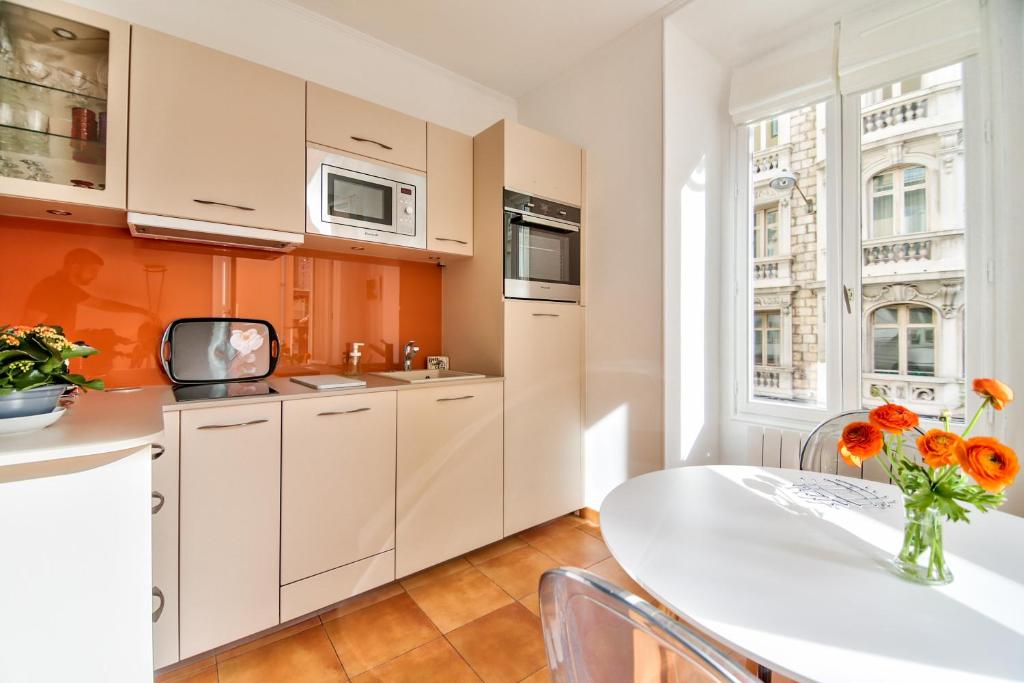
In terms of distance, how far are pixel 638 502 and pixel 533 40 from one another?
2.67 meters

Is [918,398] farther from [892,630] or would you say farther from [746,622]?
[746,622]

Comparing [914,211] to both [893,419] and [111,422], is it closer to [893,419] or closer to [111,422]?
[893,419]

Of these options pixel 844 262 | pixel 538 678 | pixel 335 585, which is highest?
pixel 844 262

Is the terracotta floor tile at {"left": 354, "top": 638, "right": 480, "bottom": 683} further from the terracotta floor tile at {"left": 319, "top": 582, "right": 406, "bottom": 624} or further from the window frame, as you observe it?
the window frame

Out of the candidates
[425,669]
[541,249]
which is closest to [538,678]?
[425,669]

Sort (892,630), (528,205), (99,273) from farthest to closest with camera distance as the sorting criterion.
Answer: (528,205) < (99,273) < (892,630)

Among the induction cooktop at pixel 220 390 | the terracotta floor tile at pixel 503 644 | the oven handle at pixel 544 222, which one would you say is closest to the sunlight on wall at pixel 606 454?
the terracotta floor tile at pixel 503 644

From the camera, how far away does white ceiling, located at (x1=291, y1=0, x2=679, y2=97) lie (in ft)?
7.54

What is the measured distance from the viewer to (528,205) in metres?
2.49

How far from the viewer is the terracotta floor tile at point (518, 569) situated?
205 centimetres

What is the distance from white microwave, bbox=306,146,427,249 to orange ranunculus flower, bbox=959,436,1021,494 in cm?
218

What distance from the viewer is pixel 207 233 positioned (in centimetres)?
183

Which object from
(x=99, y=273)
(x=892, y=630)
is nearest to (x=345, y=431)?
(x=99, y=273)

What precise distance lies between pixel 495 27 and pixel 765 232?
194 cm
